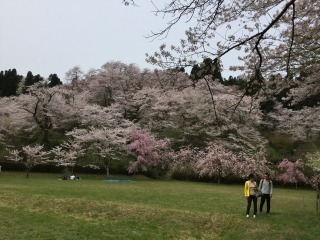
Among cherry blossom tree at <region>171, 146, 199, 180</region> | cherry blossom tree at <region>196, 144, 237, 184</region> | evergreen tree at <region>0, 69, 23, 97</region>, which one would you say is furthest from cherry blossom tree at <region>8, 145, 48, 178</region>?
evergreen tree at <region>0, 69, 23, 97</region>

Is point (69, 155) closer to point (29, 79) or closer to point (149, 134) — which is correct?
point (149, 134)

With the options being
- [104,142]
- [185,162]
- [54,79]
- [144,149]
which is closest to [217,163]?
[185,162]

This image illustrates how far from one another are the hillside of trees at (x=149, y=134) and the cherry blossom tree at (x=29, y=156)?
0.10 meters

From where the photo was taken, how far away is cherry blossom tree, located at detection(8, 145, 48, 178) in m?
34.2

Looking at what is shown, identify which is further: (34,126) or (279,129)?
(279,129)

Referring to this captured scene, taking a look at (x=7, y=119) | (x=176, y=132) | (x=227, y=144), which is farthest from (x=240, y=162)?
(x=7, y=119)

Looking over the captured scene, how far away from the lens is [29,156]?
34.8 m

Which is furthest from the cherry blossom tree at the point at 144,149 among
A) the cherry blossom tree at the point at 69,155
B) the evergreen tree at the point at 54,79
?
the evergreen tree at the point at 54,79

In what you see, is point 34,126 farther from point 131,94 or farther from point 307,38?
point 307,38

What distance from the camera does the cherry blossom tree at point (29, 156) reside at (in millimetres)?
34250

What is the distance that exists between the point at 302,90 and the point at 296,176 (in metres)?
21.3

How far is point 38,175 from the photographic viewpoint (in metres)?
34.9

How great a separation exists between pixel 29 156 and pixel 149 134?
1331 cm

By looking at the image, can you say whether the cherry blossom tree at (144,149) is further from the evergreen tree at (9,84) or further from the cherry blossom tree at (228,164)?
the evergreen tree at (9,84)
